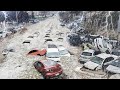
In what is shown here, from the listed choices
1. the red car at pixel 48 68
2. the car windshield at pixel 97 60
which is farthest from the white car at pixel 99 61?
the red car at pixel 48 68

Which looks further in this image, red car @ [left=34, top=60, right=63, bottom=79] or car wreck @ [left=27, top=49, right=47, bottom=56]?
car wreck @ [left=27, top=49, right=47, bottom=56]

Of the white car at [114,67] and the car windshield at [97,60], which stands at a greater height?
the car windshield at [97,60]

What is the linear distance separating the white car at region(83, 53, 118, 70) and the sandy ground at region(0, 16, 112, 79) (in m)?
0.14

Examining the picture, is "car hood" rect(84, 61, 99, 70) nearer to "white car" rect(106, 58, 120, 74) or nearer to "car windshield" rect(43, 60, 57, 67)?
"white car" rect(106, 58, 120, 74)

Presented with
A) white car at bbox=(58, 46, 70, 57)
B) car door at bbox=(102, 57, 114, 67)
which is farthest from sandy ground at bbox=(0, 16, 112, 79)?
car door at bbox=(102, 57, 114, 67)

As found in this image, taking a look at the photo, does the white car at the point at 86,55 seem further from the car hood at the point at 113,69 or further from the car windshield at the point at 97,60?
the car hood at the point at 113,69

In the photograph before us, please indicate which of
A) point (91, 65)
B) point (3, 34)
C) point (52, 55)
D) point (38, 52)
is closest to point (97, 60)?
point (91, 65)

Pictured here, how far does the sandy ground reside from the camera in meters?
5.27

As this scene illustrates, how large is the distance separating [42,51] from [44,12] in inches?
31.6

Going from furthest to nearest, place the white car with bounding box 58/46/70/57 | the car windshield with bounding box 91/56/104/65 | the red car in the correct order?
the white car with bounding box 58/46/70/57 < the car windshield with bounding box 91/56/104/65 < the red car

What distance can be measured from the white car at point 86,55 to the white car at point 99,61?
7 centimetres

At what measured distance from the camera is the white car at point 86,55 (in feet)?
17.5

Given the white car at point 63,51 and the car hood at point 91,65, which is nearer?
the car hood at point 91,65
